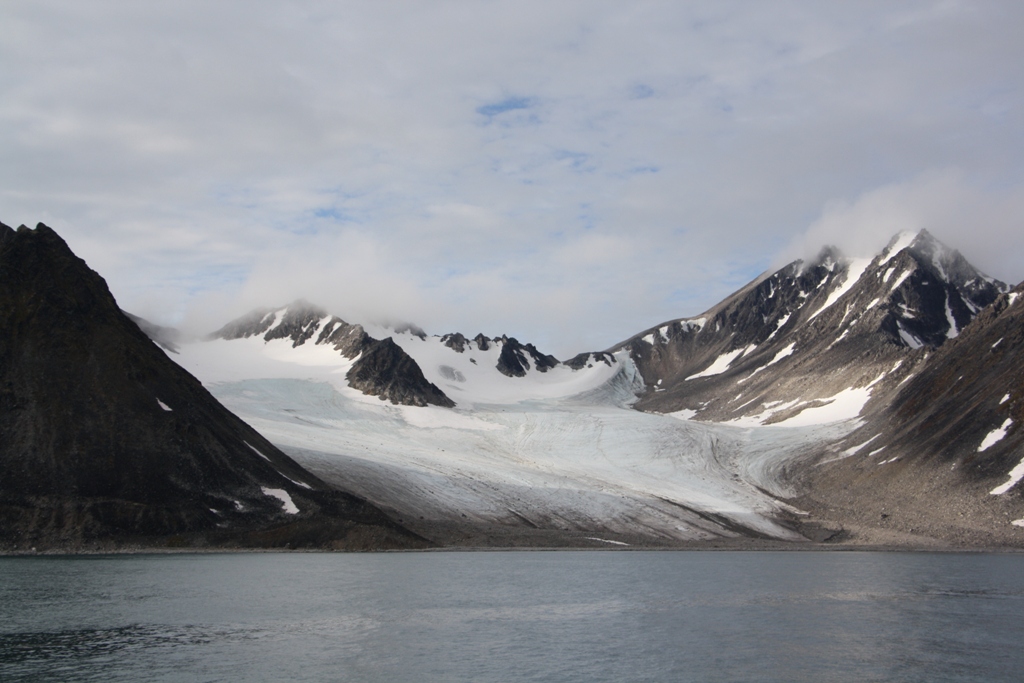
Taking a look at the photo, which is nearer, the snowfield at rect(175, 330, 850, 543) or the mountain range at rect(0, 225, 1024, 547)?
the mountain range at rect(0, 225, 1024, 547)

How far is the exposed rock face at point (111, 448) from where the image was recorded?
241 ft

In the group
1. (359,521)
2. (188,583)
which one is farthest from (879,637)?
(359,521)

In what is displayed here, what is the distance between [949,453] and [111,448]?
321 ft

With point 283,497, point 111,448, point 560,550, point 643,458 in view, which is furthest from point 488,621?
point 643,458

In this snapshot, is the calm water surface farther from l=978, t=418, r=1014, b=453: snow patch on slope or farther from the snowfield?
l=978, t=418, r=1014, b=453: snow patch on slope

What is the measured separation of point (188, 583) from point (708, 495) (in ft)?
264

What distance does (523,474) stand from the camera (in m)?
120

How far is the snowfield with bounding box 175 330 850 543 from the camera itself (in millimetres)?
105562

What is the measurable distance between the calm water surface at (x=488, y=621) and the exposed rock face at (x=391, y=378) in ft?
344

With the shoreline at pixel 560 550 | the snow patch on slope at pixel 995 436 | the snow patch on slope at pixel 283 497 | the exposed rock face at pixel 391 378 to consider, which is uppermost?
the exposed rock face at pixel 391 378

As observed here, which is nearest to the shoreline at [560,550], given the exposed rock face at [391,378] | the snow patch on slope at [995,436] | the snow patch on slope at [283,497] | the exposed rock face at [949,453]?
the snow patch on slope at [283,497]

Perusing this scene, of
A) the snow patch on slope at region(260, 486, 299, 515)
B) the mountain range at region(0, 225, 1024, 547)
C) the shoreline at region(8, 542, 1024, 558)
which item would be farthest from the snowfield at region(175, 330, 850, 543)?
the snow patch on slope at region(260, 486, 299, 515)

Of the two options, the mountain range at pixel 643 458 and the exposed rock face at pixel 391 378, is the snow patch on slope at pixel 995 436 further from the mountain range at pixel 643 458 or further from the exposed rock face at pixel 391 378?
the exposed rock face at pixel 391 378

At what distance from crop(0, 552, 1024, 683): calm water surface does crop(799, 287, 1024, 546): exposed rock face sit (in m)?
32.8
